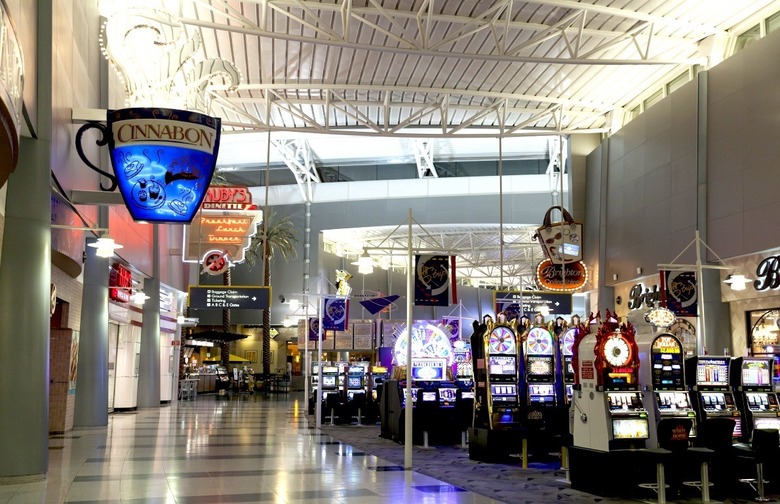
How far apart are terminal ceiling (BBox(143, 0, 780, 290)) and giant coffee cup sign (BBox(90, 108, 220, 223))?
6.43 meters

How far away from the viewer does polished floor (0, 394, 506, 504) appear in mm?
8039

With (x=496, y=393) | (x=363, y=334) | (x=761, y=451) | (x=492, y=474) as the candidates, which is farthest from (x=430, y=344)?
(x=363, y=334)

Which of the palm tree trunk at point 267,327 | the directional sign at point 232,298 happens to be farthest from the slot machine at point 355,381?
the palm tree trunk at point 267,327

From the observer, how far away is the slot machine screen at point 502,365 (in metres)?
12.4

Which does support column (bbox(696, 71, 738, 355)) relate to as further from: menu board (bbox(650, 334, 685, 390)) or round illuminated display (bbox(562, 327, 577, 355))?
menu board (bbox(650, 334, 685, 390))

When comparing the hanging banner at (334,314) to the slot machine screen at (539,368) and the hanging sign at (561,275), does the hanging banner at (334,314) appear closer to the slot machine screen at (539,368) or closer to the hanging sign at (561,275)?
the hanging sign at (561,275)

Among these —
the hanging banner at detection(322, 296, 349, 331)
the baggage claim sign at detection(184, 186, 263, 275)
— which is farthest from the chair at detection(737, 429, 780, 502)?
the baggage claim sign at detection(184, 186, 263, 275)

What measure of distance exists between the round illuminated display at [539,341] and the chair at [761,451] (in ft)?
13.7

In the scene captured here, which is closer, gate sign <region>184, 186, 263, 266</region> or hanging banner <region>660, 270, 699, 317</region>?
hanging banner <region>660, 270, 699, 317</region>

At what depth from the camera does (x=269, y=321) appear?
126 ft

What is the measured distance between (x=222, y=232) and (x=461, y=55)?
850cm

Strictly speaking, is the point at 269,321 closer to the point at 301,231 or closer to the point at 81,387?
the point at 301,231

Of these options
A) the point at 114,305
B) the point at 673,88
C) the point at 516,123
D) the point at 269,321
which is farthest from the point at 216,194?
the point at 269,321

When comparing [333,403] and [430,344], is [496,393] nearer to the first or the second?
[430,344]
